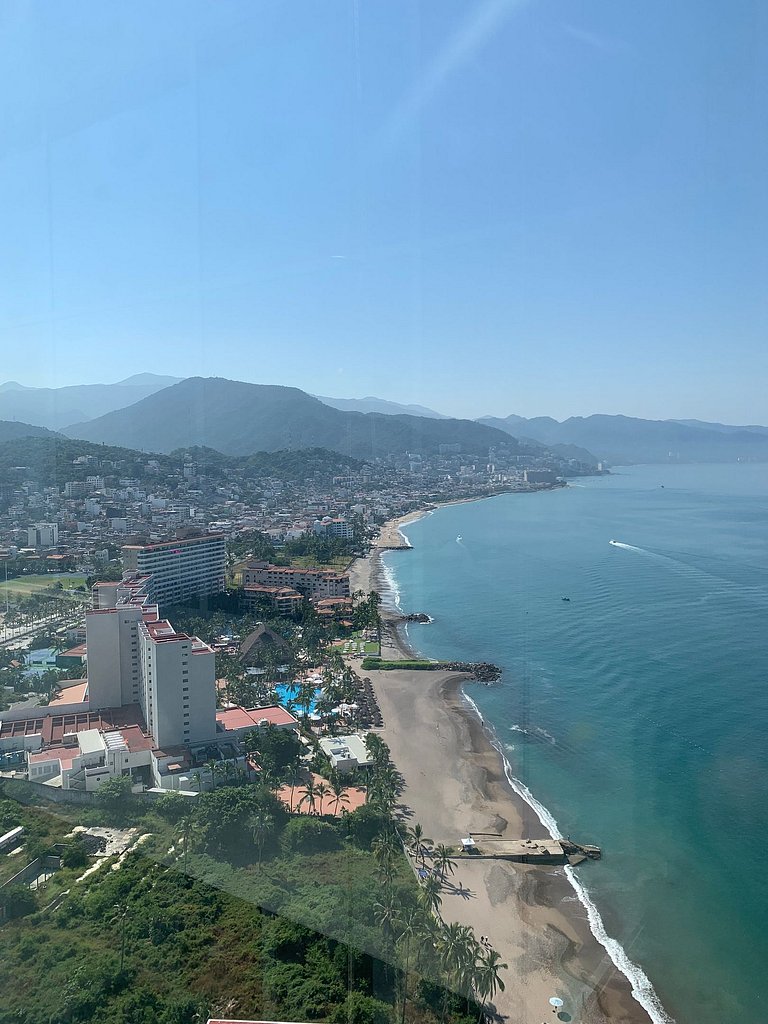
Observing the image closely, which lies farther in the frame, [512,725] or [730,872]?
[512,725]

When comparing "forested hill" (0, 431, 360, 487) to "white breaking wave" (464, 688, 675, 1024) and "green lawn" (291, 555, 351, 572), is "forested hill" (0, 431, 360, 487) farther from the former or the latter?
"white breaking wave" (464, 688, 675, 1024)

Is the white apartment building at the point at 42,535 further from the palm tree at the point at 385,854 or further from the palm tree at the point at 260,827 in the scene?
the palm tree at the point at 385,854

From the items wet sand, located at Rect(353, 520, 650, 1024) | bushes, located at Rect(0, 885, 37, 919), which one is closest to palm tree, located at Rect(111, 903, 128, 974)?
bushes, located at Rect(0, 885, 37, 919)

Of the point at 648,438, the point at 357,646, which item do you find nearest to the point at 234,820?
the point at 357,646

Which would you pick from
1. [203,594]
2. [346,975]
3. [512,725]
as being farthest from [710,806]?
[203,594]

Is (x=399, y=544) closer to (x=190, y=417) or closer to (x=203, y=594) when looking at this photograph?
(x=203, y=594)

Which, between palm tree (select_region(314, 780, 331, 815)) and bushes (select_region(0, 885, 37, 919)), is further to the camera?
palm tree (select_region(314, 780, 331, 815))

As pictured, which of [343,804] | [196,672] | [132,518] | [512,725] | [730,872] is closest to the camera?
[730,872]
